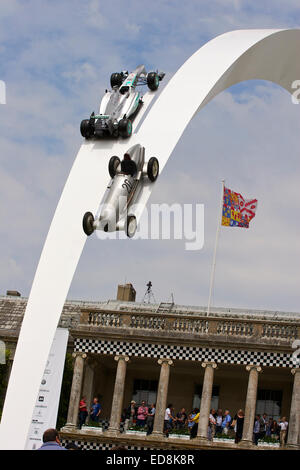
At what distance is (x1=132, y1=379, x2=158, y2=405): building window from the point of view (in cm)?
3294

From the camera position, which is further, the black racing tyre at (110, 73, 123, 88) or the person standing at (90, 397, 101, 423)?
the person standing at (90, 397, 101, 423)

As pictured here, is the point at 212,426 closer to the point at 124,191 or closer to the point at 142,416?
the point at 142,416

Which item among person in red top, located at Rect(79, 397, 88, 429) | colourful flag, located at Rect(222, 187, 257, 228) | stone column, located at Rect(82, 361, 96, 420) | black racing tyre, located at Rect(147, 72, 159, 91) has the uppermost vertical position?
colourful flag, located at Rect(222, 187, 257, 228)

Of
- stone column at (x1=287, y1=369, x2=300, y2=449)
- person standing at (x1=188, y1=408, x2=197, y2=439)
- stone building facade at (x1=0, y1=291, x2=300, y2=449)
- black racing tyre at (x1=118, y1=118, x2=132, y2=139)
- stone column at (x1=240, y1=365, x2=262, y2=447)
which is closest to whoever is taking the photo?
black racing tyre at (x1=118, y1=118, x2=132, y2=139)

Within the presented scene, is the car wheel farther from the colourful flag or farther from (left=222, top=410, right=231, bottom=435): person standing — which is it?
the colourful flag

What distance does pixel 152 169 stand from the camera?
1131cm

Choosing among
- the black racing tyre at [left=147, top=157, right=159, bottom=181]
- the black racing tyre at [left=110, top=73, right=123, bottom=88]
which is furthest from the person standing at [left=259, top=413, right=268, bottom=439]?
the black racing tyre at [left=147, top=157, right=159, bottom=181]

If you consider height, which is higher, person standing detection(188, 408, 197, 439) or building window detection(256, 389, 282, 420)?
building window detection(256, 389, 282, 420)

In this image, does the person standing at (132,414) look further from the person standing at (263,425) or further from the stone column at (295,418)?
the stone column at (295,418)

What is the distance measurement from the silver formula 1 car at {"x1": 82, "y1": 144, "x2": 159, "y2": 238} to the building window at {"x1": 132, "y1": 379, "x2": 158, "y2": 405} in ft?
73.8

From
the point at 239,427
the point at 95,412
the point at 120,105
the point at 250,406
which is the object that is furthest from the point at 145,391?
the point at 120,105

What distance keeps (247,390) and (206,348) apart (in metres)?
2.01

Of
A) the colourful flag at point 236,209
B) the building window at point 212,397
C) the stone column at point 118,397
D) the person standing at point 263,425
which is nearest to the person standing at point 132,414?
the stone column at point 118,397
